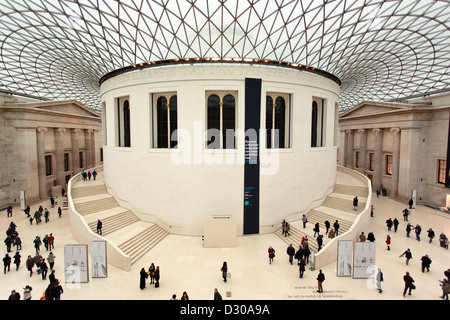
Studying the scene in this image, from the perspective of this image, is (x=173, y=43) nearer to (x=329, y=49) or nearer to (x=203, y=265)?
(x=329, y=49)

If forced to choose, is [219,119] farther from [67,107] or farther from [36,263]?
[67,107]

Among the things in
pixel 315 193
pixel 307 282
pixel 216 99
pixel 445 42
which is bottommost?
pixel 307 282

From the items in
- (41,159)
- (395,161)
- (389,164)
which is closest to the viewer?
(41,159)

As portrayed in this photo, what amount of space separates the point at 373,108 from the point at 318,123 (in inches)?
664

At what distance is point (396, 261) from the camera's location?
1523 centimetres

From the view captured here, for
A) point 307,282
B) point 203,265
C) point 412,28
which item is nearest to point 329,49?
point 412,28

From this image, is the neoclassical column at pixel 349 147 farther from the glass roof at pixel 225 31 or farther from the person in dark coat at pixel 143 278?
the person in dark coat at pixel 143 278

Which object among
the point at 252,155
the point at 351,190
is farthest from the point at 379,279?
the point at 351,190

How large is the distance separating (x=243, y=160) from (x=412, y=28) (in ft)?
66.9

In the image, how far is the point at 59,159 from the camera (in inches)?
1314

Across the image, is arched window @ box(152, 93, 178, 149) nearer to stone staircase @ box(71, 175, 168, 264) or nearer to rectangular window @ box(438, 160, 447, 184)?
stone staircase @ box(71, 175, 168, 264)

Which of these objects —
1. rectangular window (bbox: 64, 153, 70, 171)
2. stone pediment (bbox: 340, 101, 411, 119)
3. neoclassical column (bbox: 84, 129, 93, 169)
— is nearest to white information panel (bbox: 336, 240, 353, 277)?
stone pediment (bbox: 340, 101, 411, 119)

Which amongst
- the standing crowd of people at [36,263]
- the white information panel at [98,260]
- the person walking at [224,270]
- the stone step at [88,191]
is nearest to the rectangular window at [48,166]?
the stone step at [88,191]

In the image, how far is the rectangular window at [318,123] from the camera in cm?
2394
